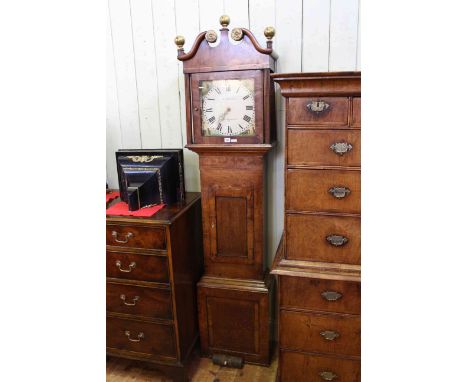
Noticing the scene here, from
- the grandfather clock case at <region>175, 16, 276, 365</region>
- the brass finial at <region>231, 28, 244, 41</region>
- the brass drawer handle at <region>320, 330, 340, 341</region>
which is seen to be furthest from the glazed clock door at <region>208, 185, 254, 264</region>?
the brass finial at <region>231, 28, 244, 41</region>

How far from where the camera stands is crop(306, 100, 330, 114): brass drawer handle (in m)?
1.47

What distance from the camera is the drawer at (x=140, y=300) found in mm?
1857

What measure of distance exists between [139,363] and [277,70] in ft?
5.86

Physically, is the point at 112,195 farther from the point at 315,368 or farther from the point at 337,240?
the point at 315,368

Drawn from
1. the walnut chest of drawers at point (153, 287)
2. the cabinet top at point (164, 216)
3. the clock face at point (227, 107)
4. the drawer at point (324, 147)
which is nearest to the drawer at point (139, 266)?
the walnut chest of drawers at point (153, 287)

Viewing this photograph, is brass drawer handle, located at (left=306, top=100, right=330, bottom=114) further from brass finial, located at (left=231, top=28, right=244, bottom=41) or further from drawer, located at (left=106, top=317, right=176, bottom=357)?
drawer, located at (left=106, top=317, right=176, bottom=357)

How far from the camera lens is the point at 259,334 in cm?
203

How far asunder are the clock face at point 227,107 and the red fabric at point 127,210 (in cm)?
46

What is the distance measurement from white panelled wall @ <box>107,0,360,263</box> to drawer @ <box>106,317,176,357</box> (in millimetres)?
736

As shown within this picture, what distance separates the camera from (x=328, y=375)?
1726 mm

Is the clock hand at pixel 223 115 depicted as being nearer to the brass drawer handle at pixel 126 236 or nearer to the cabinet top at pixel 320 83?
the cabinet top at pixel 320 83

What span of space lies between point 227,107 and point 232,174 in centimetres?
33
